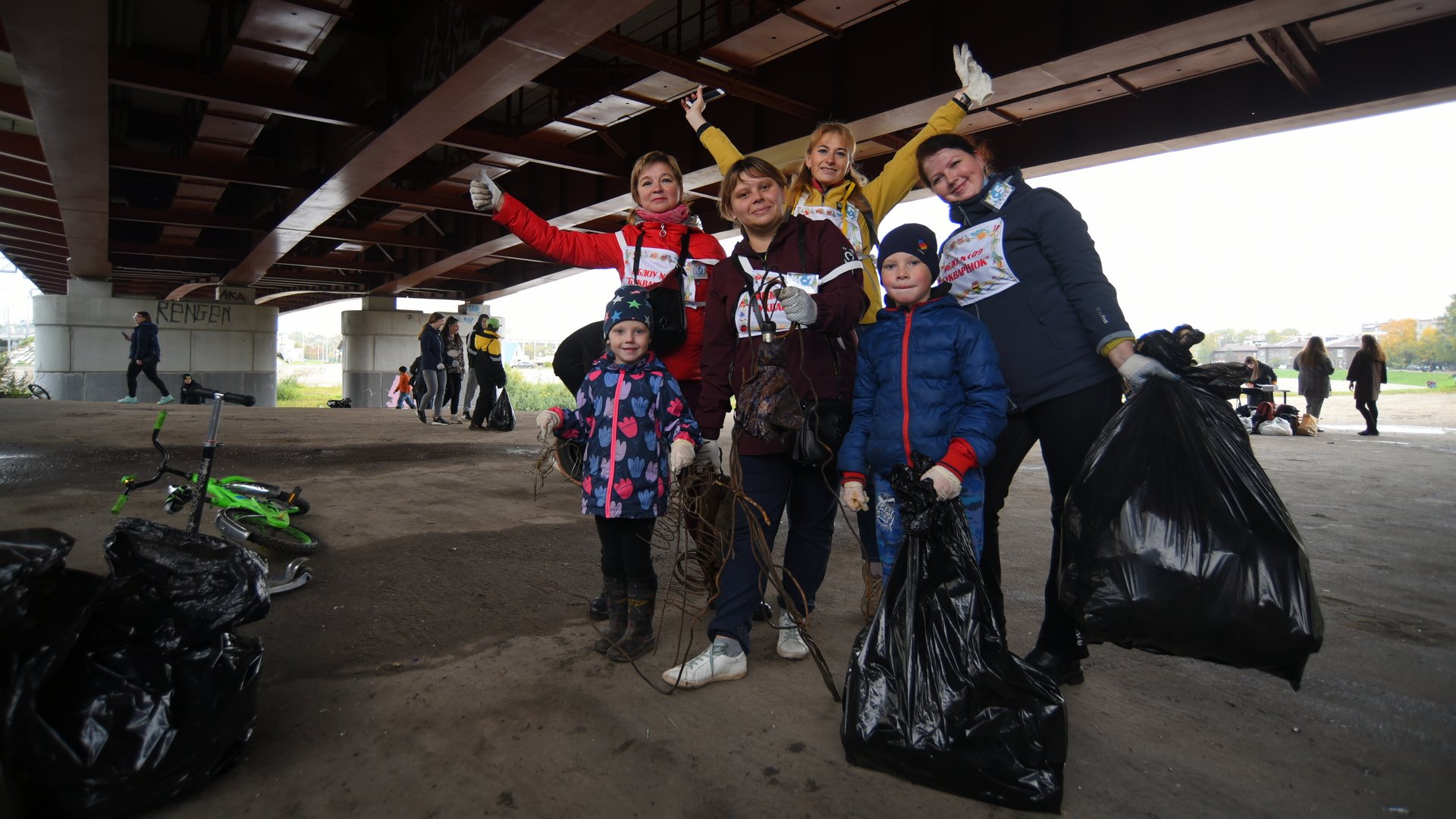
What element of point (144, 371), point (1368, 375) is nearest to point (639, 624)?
point (1368, 375)

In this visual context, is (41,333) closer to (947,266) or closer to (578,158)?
(578,158)

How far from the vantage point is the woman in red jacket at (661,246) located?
9.81 feet

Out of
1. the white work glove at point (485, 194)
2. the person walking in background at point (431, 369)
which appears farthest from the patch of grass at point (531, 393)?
the white work glove at point (485, 194)

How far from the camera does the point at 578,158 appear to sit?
10250 millimetres

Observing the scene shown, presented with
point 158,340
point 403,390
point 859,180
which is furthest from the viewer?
point 403,390

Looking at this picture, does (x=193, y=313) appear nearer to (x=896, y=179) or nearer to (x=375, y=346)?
(x=375, y=346)

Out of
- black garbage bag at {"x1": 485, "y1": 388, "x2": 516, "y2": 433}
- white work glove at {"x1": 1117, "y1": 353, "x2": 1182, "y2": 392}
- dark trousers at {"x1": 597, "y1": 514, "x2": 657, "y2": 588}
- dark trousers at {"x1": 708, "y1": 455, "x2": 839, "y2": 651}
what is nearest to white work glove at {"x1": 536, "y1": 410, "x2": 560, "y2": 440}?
dark trousers at {"x1": 597, "y1": 514, "x2": 657, "y2": 588}

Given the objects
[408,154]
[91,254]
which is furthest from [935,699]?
[91,254]

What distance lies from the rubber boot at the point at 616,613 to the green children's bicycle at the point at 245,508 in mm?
1569

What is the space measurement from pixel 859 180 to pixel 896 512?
5.02 feet

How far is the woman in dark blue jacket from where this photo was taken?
2293 mm

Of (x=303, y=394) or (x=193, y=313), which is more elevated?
(x=193, y=313)

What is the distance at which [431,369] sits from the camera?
457 inches

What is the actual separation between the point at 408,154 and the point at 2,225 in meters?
13.4
